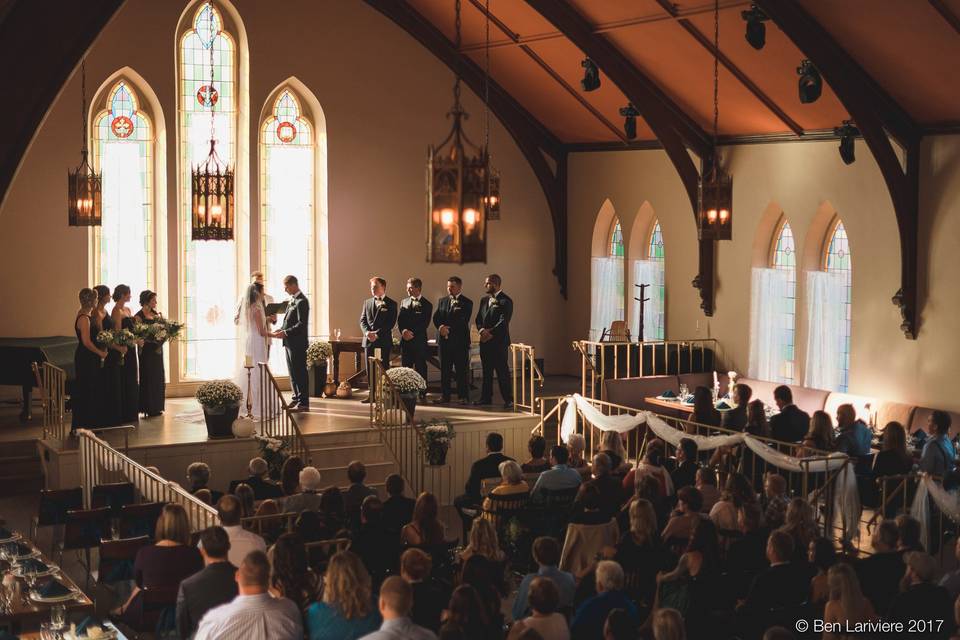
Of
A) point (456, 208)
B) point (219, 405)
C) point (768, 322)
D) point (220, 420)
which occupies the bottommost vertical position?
point (220, 420)

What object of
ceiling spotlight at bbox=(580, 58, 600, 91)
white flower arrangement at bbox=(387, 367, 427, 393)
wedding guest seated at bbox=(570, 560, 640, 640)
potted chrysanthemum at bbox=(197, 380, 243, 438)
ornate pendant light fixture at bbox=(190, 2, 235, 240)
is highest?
ceiling spotlight at bbox=(580, 58, 600, 91)

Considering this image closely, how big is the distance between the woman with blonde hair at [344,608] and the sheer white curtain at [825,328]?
10376 mm

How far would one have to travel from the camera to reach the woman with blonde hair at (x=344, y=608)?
6.34 m

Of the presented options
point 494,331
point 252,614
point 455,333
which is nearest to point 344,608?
point 252,614

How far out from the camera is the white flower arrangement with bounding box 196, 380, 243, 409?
44.9 feet

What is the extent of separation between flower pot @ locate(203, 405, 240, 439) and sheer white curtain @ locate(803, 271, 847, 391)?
7.12 metres

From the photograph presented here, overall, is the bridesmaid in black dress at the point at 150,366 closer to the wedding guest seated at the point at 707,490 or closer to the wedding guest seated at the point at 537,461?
the wedding guest seated at the point at 537,461

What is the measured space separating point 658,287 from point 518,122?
3.29 meters

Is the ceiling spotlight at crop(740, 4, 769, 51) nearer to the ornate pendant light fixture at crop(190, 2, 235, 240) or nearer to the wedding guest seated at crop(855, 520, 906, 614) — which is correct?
the ornate pendant light fixture at crop(190, 2, 235, 240)

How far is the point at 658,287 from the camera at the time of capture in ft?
59.9

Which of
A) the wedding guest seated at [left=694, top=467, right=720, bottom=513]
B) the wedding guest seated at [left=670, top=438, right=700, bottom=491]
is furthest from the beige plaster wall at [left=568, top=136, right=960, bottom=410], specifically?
the wedding guest seated at [left=694, top=467, right=720, bottom=513]

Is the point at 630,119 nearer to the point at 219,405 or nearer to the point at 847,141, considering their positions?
the point at 847,141

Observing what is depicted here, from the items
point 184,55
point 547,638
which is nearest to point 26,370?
point 184,55

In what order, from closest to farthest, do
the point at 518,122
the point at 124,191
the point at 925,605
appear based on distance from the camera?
1. the point at 925,605
2. the point at 124,191
3. the point at 518,122
